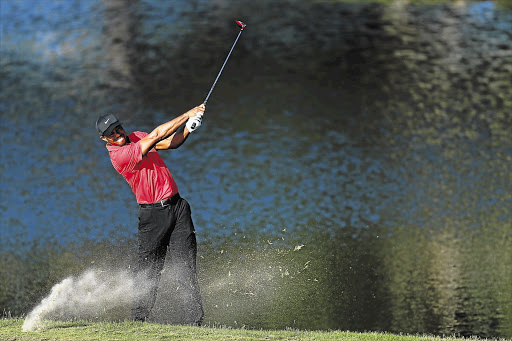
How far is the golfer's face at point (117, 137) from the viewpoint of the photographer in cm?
904

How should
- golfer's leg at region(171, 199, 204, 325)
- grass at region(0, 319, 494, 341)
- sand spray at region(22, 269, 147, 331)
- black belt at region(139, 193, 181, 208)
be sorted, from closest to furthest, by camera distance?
grass at region(0, 319, 494, 341) < black belt at region(139, 193, 181, 208) < golfer's leg at region(171, 199, 204, 325) < sand spray at region(22, 269, 147, 331)

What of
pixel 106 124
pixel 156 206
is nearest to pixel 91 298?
pixel 156 206

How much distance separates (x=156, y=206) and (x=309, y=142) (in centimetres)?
1364

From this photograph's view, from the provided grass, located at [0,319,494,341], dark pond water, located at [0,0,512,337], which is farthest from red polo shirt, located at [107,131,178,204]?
dark pond water, located at [0,0,512,337]

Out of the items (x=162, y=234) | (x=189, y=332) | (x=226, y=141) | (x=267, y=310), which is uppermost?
(x=162, y=234)

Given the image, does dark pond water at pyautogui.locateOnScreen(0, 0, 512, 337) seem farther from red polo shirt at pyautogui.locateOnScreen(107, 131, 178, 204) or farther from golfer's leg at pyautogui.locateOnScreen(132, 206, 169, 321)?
red polo shirt at pyautogui.locateOnScreen(107, 131, 178, 204)

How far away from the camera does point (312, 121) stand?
24.6 metres

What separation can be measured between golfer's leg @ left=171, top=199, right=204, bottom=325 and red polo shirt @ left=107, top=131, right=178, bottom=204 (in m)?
0.31

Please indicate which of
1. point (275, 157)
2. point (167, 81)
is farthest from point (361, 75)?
point (275, 157)

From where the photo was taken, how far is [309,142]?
2261cm

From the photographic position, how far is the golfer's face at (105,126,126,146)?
9.04 m

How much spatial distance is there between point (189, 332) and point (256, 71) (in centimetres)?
2191

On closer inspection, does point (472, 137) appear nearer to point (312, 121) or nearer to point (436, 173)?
point (436, 173)

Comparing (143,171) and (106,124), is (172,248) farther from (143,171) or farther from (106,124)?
(106,124)
